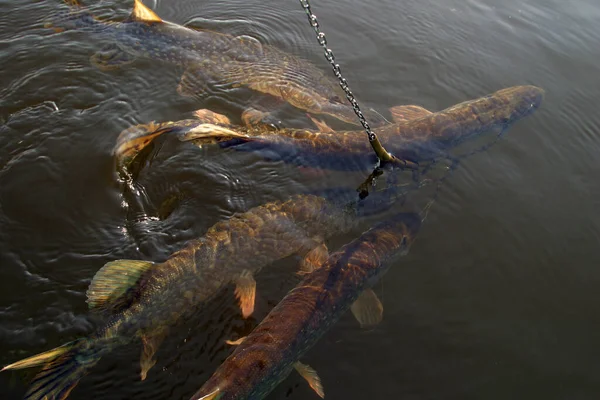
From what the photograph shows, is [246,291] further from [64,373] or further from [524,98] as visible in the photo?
[524,98]

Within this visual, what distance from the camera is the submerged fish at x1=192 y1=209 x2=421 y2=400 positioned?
8.32 ft

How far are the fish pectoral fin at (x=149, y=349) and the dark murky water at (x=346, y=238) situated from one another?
0.07 m

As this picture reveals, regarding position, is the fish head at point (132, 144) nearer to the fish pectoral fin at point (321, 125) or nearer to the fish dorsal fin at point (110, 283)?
the fish dorsal fin at point (110, 283)

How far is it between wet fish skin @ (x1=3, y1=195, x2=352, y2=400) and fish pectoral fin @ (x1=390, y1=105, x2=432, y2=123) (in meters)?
1.84

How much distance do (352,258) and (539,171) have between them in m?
2.75

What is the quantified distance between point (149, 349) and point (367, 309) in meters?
1.61

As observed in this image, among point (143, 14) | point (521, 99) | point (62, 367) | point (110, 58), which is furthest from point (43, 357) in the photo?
point (521, 99)

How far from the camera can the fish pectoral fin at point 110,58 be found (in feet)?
17.4

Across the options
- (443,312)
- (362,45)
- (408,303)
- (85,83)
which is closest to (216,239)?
(408,303)

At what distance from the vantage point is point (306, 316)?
299 cm

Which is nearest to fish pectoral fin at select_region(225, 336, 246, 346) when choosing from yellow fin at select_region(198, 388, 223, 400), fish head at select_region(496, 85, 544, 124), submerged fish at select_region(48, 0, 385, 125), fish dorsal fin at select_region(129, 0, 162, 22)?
yellow fin at select_region(198, 388, 223, 400)

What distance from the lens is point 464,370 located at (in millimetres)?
3191

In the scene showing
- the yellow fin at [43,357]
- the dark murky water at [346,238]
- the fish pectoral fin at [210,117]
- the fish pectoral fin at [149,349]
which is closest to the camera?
the yellow fin at [43,357]

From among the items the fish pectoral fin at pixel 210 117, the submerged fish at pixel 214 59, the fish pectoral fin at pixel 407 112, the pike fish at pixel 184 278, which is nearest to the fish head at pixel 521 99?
the fish pectoral fin at pixel 407 112
